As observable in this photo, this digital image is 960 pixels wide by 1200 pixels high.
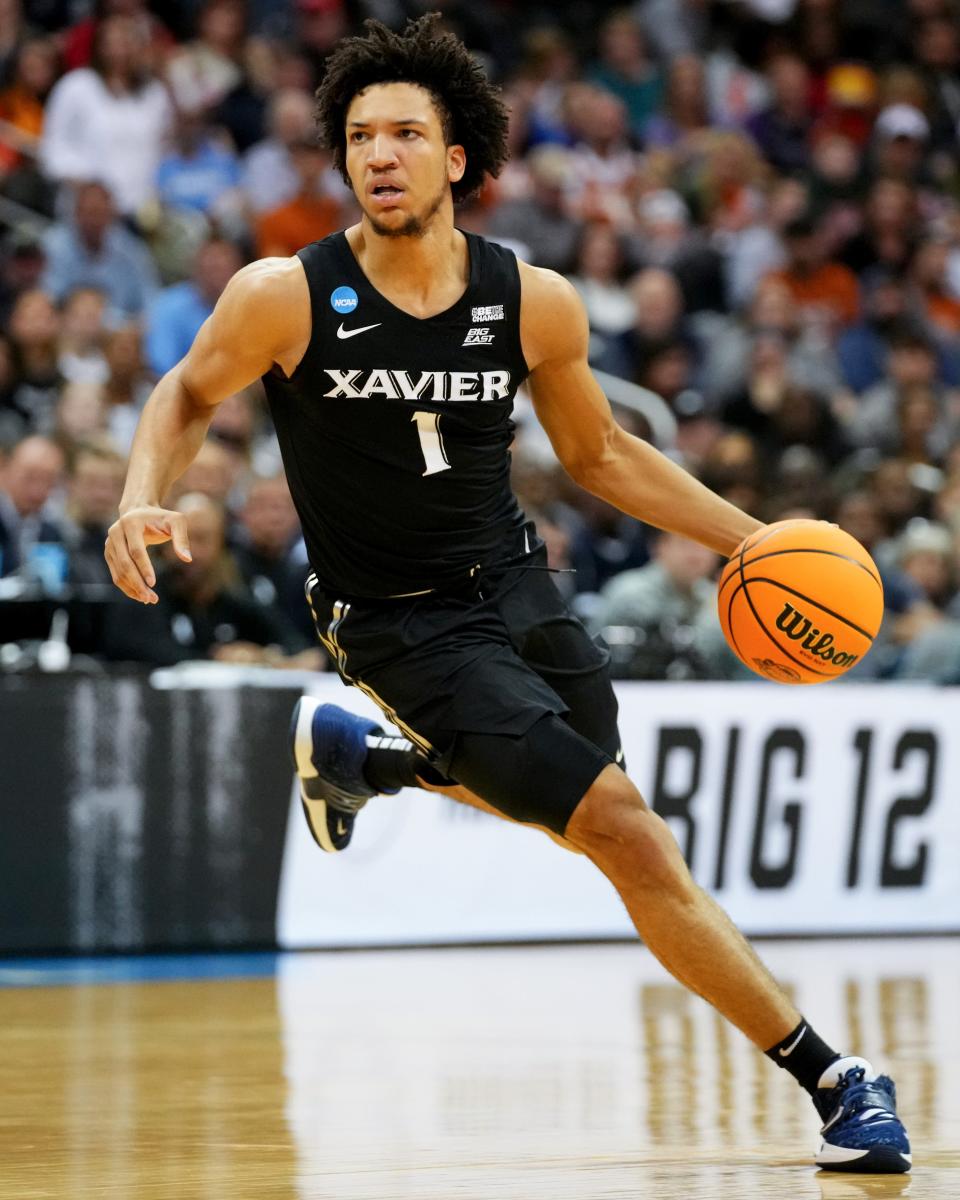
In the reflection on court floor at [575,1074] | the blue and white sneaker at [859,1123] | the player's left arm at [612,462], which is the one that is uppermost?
the player's left arm at [612,462]

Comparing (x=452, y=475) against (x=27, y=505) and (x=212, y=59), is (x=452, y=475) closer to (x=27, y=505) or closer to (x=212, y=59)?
(x=27, y=505)

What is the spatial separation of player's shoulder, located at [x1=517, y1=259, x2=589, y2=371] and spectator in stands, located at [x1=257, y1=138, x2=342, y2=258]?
27.6ft

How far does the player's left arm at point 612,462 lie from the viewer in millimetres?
5387

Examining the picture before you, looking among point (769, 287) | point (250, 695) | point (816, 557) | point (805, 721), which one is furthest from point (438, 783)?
point (769, 287)

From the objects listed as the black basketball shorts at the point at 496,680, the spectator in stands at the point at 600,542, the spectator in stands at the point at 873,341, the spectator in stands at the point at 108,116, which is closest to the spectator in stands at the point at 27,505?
the spectator in stands at the point at 600,542

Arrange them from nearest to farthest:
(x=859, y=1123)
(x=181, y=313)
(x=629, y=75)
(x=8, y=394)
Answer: (x=859, y=1123) → (x=8, y=394) → (x=181, y=313) → (x=629, y=75)

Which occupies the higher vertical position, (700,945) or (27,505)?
(27,505)

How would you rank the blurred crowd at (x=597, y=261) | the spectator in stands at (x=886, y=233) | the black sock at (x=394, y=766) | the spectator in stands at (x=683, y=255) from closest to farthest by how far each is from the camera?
the black sock at (x=394, y=766) → the blurred crowd at (x=597, y=261) → the spectator in stands at (x=683, y=255) → the spectator in stands at (x=886, y=233)

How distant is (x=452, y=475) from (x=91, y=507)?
5169 millimetres

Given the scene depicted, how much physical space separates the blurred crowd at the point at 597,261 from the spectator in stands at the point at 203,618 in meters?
0.01

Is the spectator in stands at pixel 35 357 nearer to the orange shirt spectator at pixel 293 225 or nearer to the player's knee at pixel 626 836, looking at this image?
→ the orange shirt spectator at pixel 293 225

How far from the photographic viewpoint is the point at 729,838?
10344 millimetres

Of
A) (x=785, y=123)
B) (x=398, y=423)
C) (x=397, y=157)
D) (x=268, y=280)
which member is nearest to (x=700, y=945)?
(x=398, y=423)

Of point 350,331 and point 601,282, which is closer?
point 350,331
